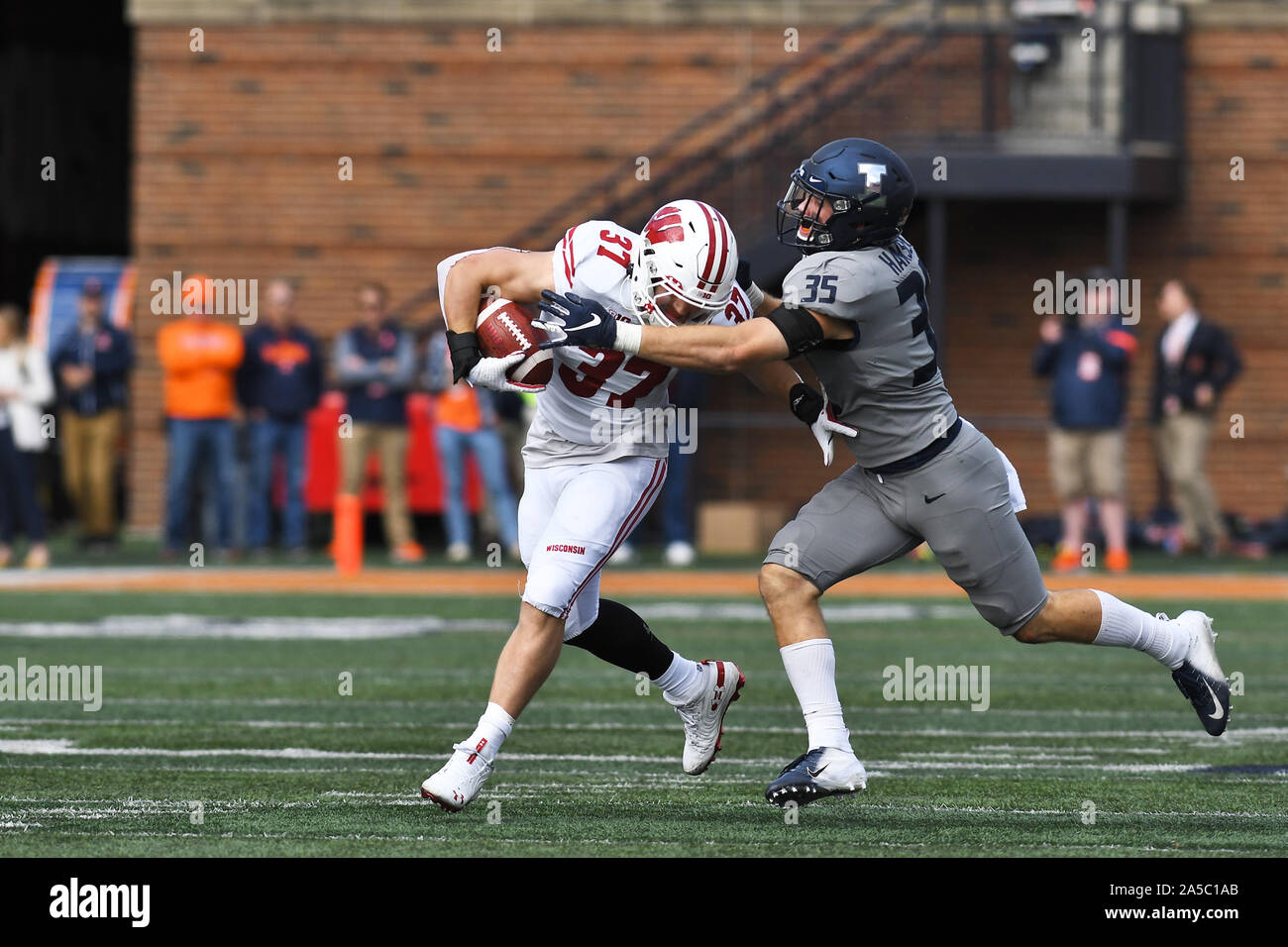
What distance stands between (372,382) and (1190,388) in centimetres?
627

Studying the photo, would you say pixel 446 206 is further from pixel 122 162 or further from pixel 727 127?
pixel 122 162

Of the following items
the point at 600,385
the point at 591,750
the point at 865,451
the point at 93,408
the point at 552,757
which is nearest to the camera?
the point at 865,451

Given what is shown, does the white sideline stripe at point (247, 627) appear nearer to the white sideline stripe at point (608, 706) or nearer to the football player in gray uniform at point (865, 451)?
the white sideline stripe at point (608, 706)

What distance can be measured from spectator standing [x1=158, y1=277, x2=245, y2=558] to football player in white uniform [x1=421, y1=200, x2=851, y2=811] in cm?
974

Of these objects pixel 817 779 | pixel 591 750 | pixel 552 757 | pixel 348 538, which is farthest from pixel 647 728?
pixel 348 538

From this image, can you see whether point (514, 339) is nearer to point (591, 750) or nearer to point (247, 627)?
point (591, 750)

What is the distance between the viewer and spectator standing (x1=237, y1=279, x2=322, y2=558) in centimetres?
1596

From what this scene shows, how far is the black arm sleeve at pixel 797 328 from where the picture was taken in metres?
5.59

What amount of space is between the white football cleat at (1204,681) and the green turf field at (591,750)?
197 mm

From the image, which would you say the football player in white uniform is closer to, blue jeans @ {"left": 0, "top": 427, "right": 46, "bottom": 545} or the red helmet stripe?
the red helmet stripe

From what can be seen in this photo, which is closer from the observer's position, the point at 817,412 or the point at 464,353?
the point at 464,353

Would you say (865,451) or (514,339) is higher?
(514,339)

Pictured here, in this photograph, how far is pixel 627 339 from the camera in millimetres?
5543

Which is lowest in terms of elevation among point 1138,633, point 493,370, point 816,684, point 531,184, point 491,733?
point 491,733
